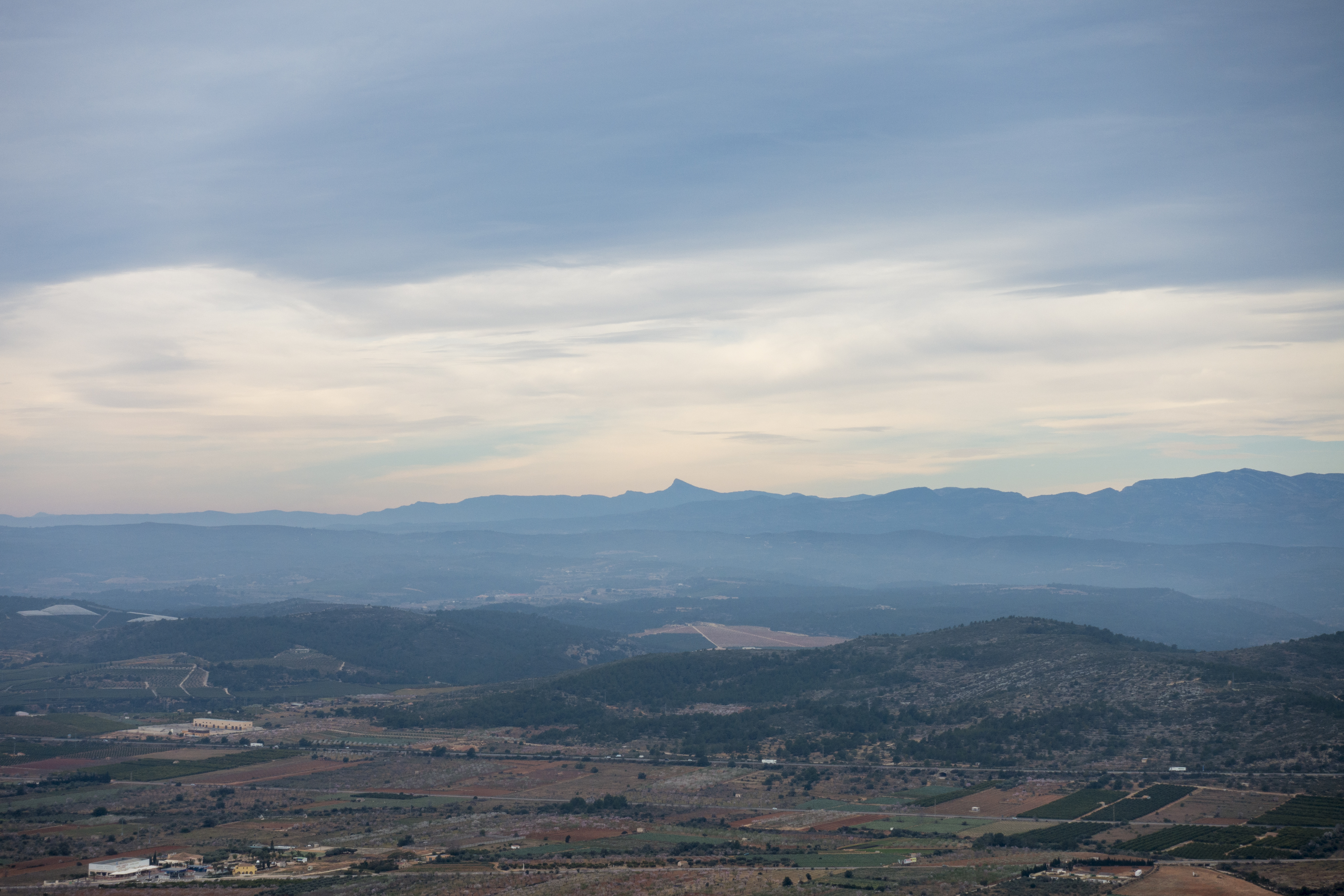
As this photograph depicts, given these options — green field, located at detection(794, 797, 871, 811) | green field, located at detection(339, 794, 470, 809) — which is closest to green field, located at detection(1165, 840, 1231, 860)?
green field, located at detection(794, 797, 871, 811)

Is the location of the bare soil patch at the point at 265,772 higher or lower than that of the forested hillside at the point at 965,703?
lower

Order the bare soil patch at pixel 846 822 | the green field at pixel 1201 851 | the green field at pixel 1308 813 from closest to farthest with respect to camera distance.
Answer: the green field at pixel 1201 851 → the green field at pixel 1308 813 → the bare soil patch at pixel 846 822

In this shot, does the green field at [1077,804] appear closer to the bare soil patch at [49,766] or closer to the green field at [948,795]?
the green field at [948,795]

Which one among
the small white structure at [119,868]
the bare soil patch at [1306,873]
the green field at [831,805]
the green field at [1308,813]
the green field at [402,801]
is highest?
the bare soil patch at [1306,873]

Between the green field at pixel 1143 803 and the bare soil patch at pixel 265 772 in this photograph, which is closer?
the green field at pixel 1143 803

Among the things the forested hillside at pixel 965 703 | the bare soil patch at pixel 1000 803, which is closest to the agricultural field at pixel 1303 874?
the bare soil patch at pixel 1000 803

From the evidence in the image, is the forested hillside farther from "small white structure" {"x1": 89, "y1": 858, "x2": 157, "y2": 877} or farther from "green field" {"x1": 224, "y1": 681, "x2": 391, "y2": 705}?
"small white structure" {"x1": 89, "y1": 858, "x2": 157, "y2": 877}

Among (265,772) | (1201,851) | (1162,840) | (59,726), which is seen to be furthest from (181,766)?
(1201,851)
